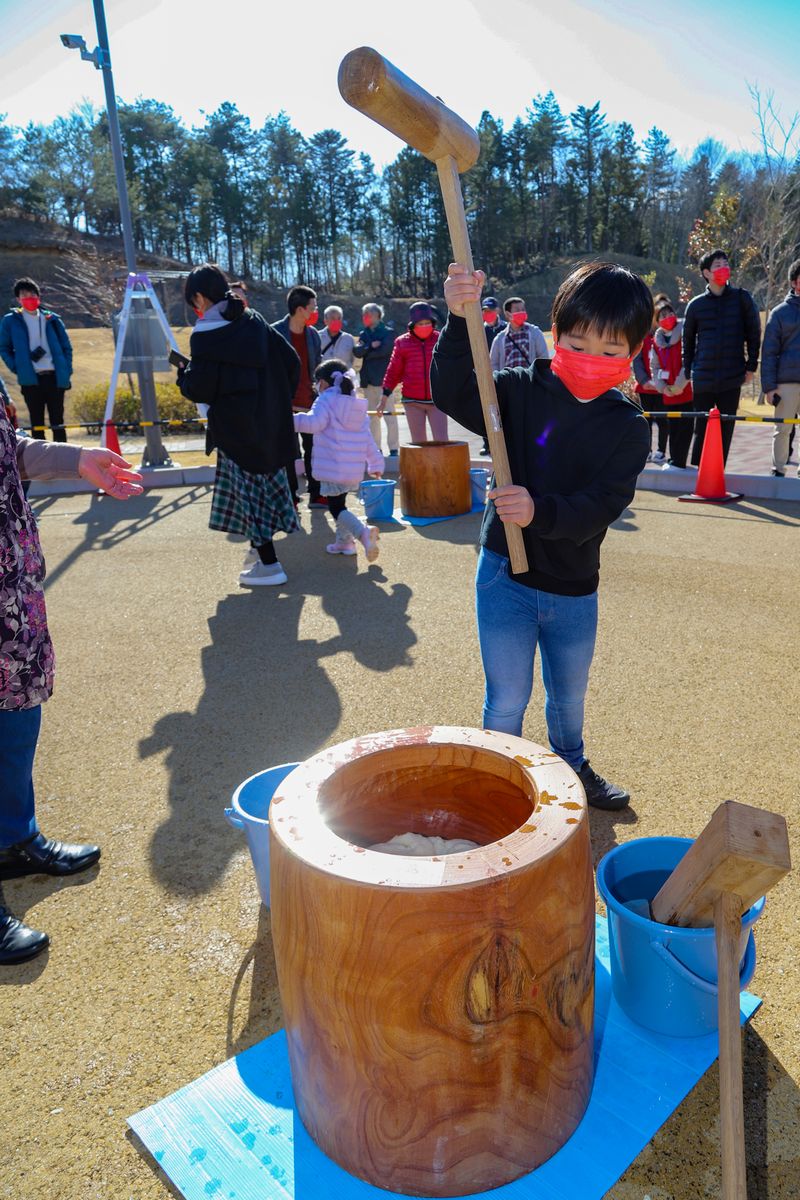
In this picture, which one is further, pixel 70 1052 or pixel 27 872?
pixel 27 872

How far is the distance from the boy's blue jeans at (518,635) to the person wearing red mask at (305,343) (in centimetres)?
477

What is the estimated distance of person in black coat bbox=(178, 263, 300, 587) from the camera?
16.2ft

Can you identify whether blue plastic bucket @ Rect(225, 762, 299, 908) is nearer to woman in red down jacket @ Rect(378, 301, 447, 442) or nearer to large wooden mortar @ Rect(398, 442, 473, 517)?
large wooden mortar @ Rect(398, 442, 473, 517)

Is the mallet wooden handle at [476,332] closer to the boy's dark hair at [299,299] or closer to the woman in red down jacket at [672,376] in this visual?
the boy's dark hair at [299,299]

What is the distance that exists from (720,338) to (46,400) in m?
7.63

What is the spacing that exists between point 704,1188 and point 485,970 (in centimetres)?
78

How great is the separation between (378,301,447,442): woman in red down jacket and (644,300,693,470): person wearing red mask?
8.54 feet

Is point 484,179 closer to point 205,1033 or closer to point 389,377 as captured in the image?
point 389,377

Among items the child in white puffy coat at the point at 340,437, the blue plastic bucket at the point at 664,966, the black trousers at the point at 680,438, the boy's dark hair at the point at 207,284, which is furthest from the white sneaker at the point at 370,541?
the black trousers at the point at 680,438

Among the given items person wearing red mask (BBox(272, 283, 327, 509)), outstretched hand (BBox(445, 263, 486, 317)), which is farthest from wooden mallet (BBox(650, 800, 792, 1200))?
person wearing red mask (BBox(272, 283, 327, 509))

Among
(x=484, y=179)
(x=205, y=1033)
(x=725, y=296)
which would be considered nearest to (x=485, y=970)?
(x=205, y=1033)

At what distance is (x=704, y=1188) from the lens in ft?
5.32

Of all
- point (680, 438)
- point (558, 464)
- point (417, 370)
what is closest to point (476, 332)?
point (558, 464)

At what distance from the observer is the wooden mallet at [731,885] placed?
4.59ft
